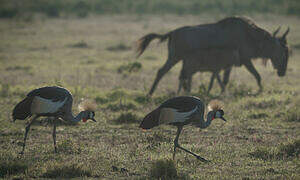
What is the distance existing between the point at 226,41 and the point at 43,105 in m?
6.68

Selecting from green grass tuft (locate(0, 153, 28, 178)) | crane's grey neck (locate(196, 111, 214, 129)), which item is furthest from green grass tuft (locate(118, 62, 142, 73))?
green grass tuft (locate(0, 153, 28, 178))

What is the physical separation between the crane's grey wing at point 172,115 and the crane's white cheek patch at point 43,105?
1.50 meters

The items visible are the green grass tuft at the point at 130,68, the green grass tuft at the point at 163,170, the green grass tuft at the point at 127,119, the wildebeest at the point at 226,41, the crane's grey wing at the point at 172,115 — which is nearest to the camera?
the green grass tuft at the point at 163,170

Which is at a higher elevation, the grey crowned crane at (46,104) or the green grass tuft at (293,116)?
the grey crowned crane at (46,104)

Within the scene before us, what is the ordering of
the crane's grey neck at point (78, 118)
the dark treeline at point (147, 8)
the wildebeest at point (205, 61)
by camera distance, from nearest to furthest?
the crane's grey neck at point (78, 118) → the wildebeest at point (205, 61) → the dark treeline at point (147, 8)

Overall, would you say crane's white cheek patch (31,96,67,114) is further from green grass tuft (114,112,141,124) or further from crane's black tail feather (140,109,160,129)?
green grass tuft (114,112,141,124)

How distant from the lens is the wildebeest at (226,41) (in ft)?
40.8

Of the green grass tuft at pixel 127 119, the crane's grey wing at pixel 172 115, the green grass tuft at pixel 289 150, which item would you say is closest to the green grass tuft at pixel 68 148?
the crane's grey wing at pixel 172 115

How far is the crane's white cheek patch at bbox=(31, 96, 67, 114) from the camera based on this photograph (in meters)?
7.20

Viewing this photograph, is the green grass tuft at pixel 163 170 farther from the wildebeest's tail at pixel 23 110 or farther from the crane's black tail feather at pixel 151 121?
the wildebeest's tail at pixel 23 110

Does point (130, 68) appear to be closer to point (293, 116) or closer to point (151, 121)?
point (293, 116)

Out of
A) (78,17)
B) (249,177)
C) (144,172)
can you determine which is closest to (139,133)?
(144,172)

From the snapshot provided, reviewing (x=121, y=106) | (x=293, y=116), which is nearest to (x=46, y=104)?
(x=121, y=106)

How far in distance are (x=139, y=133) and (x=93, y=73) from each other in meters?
6.81
